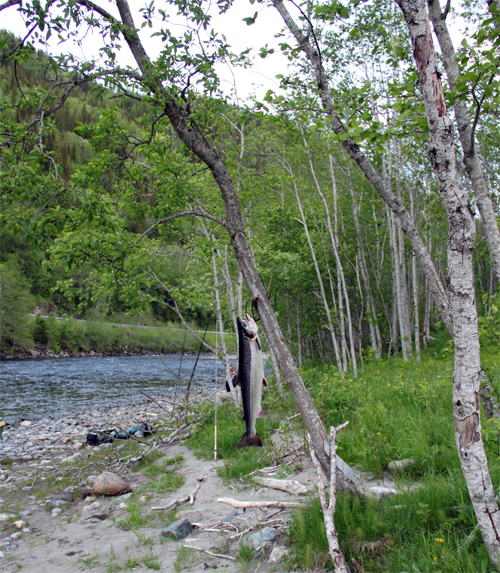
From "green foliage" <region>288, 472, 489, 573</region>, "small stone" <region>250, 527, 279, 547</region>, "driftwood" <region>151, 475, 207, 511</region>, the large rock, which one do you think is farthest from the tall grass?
the large rock

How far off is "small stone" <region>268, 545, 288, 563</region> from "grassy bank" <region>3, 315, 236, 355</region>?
3718cm

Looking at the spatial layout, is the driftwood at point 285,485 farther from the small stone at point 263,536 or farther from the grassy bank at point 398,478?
the small stone at point 263,536

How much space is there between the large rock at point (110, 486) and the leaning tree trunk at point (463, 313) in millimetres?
5804

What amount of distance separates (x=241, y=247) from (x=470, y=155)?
2.59 metres

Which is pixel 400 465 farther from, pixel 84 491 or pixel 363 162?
pixel 84 491

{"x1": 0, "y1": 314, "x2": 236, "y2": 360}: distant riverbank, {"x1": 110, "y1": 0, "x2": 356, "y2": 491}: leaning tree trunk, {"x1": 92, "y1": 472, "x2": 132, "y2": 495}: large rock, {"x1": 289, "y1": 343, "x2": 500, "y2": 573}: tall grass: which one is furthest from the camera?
{"x1": 0, "y1": 314, "x2": 236, "y2": 360}: distant riverbank

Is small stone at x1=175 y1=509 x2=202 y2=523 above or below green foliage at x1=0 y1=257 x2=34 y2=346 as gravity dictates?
below

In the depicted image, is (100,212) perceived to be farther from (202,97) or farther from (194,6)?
(194,6)

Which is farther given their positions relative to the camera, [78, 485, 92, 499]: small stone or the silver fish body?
[78, 485, 92, 499]: small stone

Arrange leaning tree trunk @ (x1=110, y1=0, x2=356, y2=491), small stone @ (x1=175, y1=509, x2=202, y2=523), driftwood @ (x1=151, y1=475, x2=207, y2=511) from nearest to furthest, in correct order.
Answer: leaning tree trunk @ (x1=110, y1=0, x2=356, y2=491) < small stone @ (x1=175, y1=509, x2=202, y2=523) < driftwood @ (x1=151, y1=475, x2=207, y2=511)

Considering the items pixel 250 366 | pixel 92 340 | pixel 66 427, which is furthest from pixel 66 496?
pixel 92 340

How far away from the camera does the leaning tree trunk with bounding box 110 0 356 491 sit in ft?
13.6

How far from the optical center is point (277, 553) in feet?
12.6

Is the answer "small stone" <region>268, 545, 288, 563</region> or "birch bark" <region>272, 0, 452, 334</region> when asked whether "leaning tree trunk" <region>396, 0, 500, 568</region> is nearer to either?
"birch bark" <region>272, 0, 452, 334</region>
